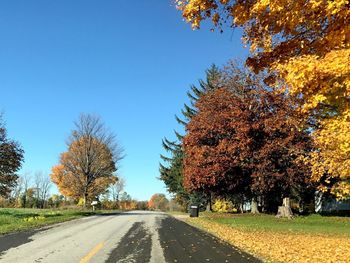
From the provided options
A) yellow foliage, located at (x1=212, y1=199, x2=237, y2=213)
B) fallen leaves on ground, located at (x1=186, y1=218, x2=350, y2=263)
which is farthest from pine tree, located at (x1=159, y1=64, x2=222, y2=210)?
fallen leaves on ground, located at (x1=186, y1=218, x2=350, y2=263)

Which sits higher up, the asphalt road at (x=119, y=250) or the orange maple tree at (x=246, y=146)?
the orange maple tree at (x=246, y=146)

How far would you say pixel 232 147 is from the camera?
3052cm

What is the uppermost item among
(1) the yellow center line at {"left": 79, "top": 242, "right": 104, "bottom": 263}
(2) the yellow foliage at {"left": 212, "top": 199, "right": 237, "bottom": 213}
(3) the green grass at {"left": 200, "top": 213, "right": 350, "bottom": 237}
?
(2) the yellow foliage at {"left": 212, "top": 199, "right": 237, "bottom": 213}

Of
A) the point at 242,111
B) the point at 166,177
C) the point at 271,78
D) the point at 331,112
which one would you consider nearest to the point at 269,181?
the point at 242,111

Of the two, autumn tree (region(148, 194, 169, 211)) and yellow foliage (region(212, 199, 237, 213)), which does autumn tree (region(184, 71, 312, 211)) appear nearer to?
yellow foliage (region(212, 199, 237, 213))

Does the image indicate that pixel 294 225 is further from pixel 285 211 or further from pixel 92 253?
pixel 92 253

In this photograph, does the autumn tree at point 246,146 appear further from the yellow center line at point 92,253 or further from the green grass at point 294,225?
the yellow center line at point 92,253

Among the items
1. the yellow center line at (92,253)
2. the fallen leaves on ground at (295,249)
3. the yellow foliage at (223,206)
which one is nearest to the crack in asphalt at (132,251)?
the yellow center line at (92,253)

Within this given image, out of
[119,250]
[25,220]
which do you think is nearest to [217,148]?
[25,220]

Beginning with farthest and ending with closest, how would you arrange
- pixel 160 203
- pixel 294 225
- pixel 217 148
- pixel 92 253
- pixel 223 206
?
pixel 160 203 < pixel 223 206 < pixel 217 148 < pixel 294 225 < pixel 92 253

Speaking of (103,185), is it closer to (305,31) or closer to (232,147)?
(232,147)

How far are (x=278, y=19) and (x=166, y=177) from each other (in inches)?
1913

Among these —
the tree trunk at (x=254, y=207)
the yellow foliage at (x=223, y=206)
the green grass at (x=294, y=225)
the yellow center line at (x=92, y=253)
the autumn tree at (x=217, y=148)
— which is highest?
the autumn tree at (x=217, y=148)

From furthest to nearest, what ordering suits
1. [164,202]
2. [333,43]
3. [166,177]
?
[164,202]
[166,177]
[333,43]
